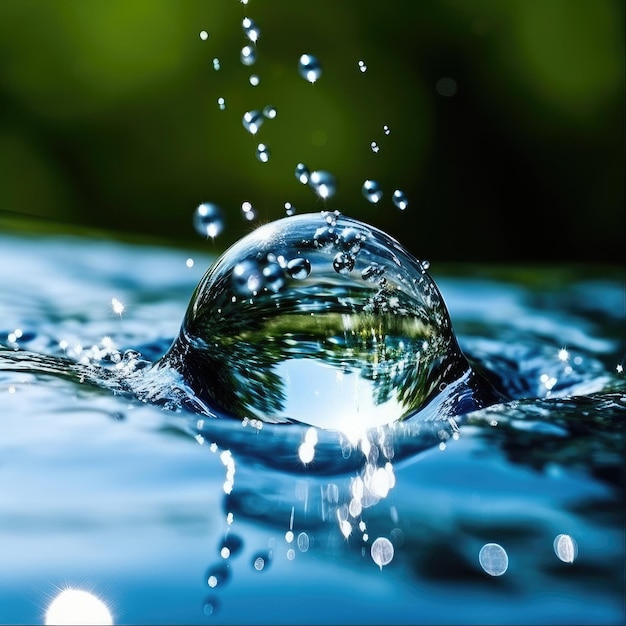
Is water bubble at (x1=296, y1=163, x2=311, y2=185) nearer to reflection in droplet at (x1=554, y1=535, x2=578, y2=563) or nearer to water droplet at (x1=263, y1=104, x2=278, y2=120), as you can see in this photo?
water droplet at (x1=263, y1=104, x2=278, y2=120)

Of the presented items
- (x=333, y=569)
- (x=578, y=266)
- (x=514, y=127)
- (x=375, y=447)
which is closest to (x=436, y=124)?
(x=514, y=127)

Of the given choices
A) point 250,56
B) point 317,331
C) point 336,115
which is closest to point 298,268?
point 317,331

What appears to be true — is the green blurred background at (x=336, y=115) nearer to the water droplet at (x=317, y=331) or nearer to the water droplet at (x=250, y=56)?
the water droplet at (x=250, y=56)

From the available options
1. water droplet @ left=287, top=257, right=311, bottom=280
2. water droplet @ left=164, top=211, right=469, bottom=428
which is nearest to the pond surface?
water droplet @ left=164, top=211, right=469, bottom=428

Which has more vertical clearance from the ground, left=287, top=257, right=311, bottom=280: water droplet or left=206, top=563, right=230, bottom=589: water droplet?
left=287, top=257, right=311, bottom=280: water droplet

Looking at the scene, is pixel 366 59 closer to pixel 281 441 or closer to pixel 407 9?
pixel 407 9

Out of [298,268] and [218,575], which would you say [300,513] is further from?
[298,268]
